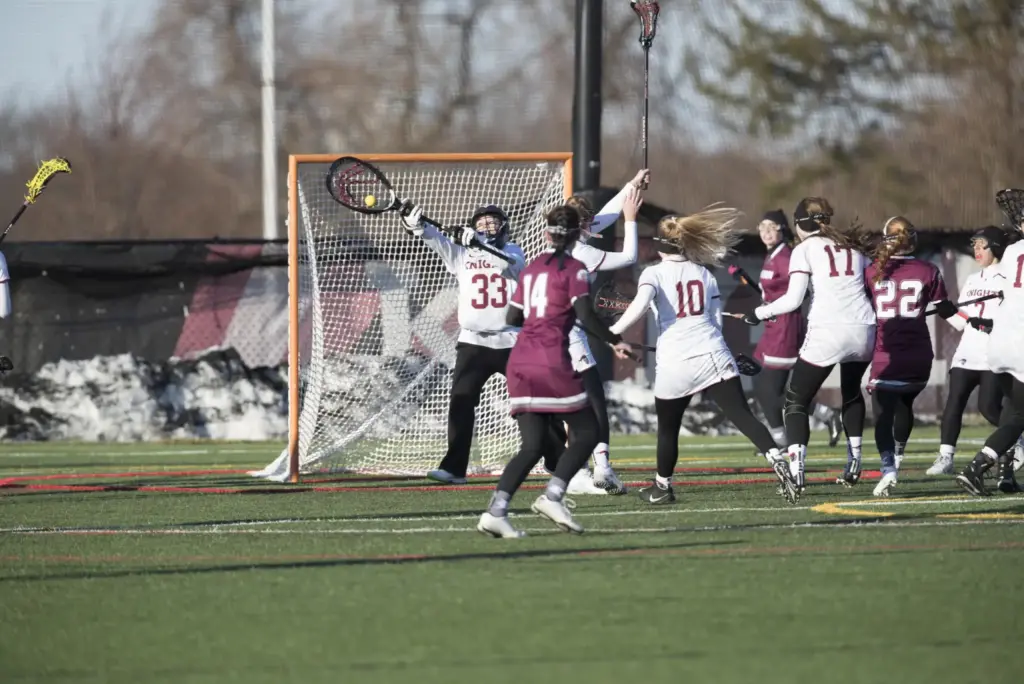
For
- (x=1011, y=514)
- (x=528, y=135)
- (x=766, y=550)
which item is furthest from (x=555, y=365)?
(x=528, y=135)

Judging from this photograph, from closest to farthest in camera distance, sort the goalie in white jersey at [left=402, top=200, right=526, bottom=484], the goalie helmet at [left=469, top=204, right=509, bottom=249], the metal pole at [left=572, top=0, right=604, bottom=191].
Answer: the goalie helmet at [left=469, top=204, right=509, bottom=249] < the goalie in white jersey at [left=402, top=200, right=526, bottom=484] < the metal pole at [left=572, top=0, right=604, bottom=191]

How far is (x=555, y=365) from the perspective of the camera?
28.3 ft

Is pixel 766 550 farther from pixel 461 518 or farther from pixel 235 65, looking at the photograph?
pixel 235 65

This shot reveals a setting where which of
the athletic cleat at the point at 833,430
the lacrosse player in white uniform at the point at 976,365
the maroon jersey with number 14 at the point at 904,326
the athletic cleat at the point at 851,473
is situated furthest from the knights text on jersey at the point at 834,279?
the athletic cleat at the point at 833,430

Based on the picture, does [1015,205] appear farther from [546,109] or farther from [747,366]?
[546,109]

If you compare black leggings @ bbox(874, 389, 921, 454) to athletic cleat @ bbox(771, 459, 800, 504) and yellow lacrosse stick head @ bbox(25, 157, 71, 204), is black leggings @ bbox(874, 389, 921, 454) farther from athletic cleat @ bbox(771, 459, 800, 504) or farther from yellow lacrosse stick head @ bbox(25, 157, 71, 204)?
yellow lacrosse stick head @ bbox(25, 157, 71, 204)

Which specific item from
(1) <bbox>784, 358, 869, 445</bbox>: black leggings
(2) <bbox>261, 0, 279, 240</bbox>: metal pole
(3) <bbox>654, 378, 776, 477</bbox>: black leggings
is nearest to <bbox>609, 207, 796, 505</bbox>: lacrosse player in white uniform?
(3) <bbox>654, 378, 776, 477</bbox>: black leggings

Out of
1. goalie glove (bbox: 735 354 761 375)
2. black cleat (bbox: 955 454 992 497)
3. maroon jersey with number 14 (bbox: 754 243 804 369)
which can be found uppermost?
maroon jersey with number 14 (bbox: 754 243 804 369)

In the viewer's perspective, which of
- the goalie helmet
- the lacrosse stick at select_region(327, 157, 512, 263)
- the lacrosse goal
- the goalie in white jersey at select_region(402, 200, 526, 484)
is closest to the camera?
the goalie helmet

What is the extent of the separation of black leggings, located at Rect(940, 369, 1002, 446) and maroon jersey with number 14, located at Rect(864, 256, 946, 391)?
865 millimetres

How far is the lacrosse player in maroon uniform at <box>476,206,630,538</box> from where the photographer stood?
338 inches

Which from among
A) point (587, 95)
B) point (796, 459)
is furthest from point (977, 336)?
point (587, 95)

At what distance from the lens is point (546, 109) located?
28.5 m

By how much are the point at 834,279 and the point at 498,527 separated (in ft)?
10.8
